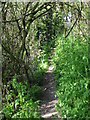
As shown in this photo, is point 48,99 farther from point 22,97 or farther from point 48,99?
point 22,97

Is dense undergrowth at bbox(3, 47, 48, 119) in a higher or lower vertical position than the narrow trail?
Answer: higher

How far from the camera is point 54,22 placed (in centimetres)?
912

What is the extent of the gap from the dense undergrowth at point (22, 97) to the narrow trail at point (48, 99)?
0.12 metres

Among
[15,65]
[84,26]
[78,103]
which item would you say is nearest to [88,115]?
[78,103]

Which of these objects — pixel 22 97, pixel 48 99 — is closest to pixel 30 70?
pixel 48 99

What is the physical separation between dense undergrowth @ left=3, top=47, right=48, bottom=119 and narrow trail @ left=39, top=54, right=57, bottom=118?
0.12 meters

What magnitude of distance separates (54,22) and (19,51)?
543cm

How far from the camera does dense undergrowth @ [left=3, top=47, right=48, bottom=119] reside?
8.48 ft

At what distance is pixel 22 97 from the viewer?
10.5 ft

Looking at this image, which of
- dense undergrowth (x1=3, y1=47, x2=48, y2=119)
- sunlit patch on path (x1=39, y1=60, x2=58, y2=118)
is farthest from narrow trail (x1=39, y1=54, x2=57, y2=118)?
dense undergrowth (x1=3, y1=47, x2=48, y2=119)

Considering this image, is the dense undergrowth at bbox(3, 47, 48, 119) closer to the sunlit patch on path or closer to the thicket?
the thicket

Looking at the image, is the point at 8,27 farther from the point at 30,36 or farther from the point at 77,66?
the point at 77,66

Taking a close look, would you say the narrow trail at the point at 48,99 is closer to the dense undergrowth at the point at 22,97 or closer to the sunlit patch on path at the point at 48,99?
the sunlit patch on path at the point at 48,99

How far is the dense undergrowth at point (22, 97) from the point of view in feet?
8.48
